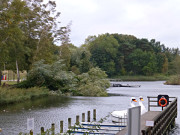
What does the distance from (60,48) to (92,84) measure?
695 inches

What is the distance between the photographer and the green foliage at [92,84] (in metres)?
45.9

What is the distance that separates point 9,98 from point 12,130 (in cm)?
1430

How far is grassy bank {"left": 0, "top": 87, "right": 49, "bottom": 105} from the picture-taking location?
31.7m

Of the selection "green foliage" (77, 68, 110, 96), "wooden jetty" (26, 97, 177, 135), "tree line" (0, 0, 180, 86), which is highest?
"tree line" (0, 0, 180, 86)

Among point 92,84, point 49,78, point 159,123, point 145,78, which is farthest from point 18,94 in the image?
point 145,78

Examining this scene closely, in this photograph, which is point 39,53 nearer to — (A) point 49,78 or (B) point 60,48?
(A) point 49,78

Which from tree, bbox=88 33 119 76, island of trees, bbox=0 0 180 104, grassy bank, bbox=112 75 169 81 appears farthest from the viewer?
grassy bank, bbox=112 75 169 81

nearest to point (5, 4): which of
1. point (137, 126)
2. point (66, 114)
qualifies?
point (66, 114)

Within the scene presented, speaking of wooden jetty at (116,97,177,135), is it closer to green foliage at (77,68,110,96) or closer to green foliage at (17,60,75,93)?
green foliage at (77,68,110,96)

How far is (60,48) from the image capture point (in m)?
63.8

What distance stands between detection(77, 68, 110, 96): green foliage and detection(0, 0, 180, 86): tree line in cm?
132

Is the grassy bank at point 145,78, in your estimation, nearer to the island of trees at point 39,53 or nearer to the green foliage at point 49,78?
the island of trees at point 39,53

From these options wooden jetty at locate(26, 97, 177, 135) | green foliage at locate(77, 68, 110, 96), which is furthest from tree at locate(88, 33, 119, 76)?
wooden jetty at locate(26, 97, 177, 135)

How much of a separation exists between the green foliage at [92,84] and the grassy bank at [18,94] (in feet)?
17.2
